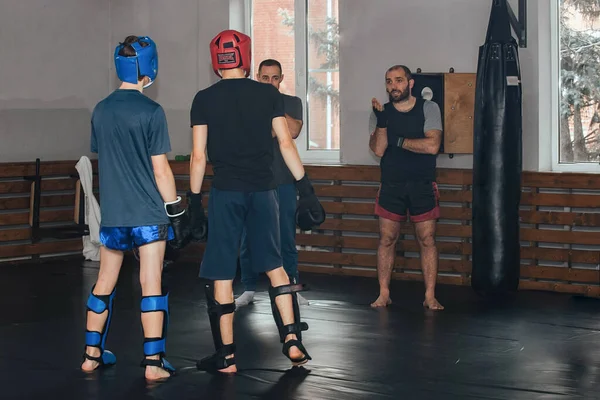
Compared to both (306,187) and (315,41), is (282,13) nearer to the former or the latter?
(315,41)

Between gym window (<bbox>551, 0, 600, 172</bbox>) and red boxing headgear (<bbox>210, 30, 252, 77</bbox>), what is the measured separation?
3624mm

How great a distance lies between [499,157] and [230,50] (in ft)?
9.59

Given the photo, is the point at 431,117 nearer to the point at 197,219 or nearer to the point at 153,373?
the point at 197,219

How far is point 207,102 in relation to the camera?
4707 mm

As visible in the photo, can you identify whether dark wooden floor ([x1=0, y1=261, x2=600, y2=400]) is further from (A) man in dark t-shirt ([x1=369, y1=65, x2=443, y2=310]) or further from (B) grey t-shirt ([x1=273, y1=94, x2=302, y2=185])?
(B) grey t-shirt ([x1=273, y1=94, x2=302, y2=185])

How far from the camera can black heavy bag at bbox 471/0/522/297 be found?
6.93 meters

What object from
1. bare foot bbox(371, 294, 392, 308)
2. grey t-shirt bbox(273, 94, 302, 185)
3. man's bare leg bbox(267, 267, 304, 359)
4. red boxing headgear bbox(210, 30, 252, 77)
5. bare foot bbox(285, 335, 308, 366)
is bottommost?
bare foot bbox(285, 335, 308, 366)

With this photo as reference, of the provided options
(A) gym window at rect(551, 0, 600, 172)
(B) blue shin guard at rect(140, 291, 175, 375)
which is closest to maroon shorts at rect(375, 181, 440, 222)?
(A) gym window at rect(551, 0, 600, 172)

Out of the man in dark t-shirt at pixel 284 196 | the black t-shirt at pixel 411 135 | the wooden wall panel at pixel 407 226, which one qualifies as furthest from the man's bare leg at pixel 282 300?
the black t-shirt at pixel 411 135

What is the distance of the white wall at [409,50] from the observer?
748 cm

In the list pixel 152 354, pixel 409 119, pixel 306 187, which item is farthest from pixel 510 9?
pixel 152 354

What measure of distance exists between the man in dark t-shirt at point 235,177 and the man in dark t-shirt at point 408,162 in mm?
1861

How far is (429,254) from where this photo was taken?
6.58m

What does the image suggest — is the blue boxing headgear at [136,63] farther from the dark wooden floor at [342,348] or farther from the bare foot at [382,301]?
the bare foot at [382,301]
